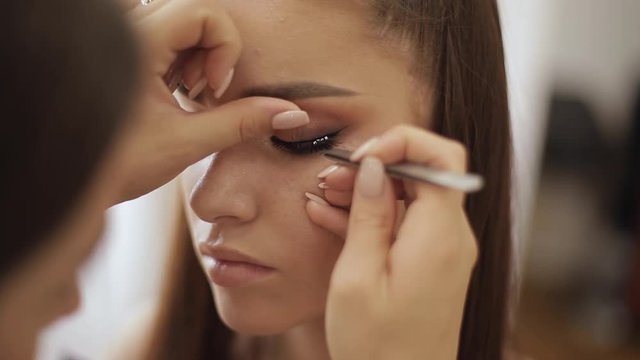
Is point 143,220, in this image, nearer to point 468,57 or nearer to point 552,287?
point 468,57

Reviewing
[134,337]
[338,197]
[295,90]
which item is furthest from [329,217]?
[134,337]

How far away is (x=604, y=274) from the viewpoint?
2.60m

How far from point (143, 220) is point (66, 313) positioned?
1077mm

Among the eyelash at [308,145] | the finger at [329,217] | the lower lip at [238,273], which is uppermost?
the eyelash at [308,145]

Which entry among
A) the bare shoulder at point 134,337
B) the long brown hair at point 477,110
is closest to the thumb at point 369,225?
the long brown hair at point 477,110

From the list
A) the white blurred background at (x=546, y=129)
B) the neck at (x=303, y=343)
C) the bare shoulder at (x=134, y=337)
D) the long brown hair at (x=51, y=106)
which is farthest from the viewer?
the white blurred background at (x=546, y=129)

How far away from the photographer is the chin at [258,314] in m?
0.82

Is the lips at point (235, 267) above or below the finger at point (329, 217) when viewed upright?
below

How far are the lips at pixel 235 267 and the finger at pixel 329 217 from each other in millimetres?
77

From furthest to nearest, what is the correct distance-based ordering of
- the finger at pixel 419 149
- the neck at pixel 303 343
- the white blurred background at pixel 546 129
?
the white blurred background at pixel 546 129, the neck at pixel 303 343, the finger at pixel 419 149

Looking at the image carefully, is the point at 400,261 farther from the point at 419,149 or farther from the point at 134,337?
the point at 134,337

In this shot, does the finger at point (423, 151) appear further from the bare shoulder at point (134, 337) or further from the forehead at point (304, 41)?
the bare shoulder at point (134, 337)

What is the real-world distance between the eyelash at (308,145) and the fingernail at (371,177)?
0.13 meters

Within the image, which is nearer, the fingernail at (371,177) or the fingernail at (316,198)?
Answer: the fingernail at (371,177)
